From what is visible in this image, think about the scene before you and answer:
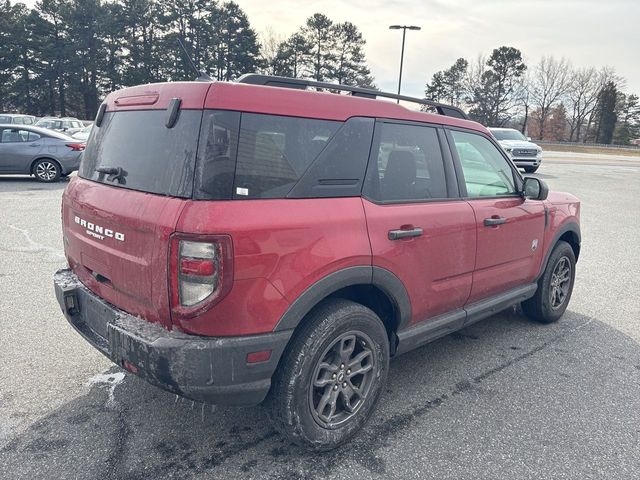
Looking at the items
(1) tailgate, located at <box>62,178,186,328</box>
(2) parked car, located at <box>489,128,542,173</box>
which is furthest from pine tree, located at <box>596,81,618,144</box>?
(1) tailgate, located at <box>62,178,186,328</box>

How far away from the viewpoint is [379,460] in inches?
101

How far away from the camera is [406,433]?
2795 millimetres

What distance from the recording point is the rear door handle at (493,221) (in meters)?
3.43

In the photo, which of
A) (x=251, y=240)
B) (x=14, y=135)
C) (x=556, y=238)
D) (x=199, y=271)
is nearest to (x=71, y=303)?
(x=199, y=271)

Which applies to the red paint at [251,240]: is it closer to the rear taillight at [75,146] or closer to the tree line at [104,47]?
the rear taillight at [75,146]

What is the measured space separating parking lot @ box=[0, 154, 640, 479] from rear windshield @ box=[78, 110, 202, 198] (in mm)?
1374

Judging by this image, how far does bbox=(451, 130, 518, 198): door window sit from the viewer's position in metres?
3.46

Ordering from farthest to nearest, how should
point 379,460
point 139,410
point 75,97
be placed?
point 75,97, point 139,410, point 379,460

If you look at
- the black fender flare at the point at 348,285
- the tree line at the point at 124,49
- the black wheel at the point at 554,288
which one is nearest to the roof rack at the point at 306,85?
the black fender flare at the point at 348,285

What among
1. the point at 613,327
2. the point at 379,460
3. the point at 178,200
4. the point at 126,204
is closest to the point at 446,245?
the point at 379,460

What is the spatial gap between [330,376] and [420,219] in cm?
107

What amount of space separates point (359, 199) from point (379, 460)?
1397 millimetres

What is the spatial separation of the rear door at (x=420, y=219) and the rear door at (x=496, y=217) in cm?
14

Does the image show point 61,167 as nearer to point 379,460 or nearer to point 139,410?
point 139,410
